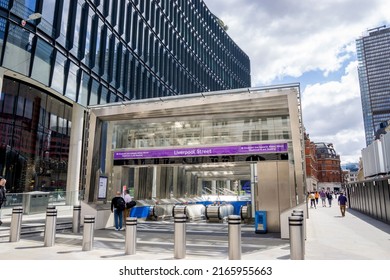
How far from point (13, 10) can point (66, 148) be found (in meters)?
14.4

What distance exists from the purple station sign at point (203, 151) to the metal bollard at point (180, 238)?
591 centimetres

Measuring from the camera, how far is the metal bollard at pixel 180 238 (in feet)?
23.6

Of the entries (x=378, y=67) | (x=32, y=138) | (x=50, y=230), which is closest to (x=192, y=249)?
(x=50, y=230)

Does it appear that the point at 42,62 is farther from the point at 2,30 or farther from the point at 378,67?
the point at 378,67

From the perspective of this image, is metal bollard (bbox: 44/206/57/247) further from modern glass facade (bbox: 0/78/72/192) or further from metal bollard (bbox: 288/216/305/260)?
modern glass facade (bbox: 0/78/72/192)

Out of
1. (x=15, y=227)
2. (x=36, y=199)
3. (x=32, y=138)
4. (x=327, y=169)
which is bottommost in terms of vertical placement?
(x=15, y=227)

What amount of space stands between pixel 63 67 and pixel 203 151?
12.7m

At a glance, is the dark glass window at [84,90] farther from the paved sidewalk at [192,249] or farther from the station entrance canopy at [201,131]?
the paved sidewalk at [192,249]

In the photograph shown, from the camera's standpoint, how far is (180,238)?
23.8 feet

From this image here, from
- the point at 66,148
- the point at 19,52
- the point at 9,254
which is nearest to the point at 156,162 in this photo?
the point at 9,254

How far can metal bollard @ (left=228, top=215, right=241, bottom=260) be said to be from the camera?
6906mm

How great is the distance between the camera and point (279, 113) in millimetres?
13281

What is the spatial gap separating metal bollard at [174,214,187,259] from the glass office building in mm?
13914

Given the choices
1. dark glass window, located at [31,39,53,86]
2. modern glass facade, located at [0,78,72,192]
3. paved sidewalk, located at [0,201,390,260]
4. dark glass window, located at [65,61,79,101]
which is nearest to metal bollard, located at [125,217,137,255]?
paved sidewalk, located at [0,201,390,260]
